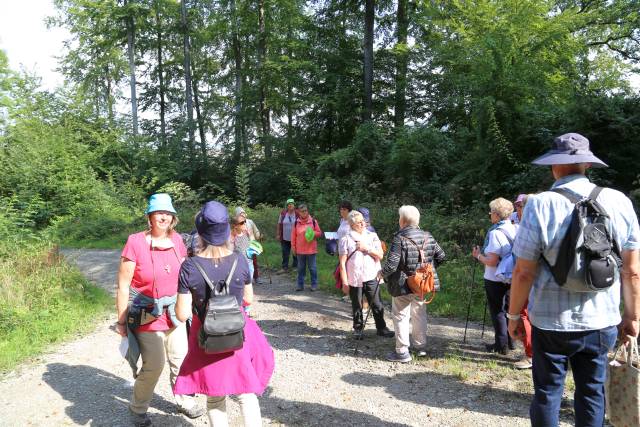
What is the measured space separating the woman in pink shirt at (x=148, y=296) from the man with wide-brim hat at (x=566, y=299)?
2.72 m

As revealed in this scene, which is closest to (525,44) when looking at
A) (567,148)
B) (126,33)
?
(567,148)

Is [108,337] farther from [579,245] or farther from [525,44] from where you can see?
[525,44]

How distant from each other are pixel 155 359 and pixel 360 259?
2.95 metres

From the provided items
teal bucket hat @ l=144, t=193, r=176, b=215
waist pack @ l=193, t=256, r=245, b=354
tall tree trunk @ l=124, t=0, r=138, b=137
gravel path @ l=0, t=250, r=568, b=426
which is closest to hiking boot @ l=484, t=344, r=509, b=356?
gravel path @ l=0, t=250, r=568, b=426

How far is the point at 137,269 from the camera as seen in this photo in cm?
370

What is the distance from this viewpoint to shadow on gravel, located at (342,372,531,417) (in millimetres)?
4121

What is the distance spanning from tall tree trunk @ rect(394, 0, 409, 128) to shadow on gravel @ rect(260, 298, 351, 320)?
44.6ft

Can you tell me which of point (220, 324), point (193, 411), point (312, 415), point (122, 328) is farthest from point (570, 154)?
point (193, 411)

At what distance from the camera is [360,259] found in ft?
19.3

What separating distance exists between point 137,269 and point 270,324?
144 inches

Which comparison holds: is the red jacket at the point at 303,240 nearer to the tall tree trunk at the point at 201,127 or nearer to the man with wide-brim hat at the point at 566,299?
the man with wide-brim hat at the point at 566,299

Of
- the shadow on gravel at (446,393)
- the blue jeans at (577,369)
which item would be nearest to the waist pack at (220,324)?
the blue jeans at (577,369)

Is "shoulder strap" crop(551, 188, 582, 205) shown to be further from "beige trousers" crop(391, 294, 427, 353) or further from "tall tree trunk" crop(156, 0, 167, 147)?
"tall tree trunk" crop(156, 0, 167, 147)

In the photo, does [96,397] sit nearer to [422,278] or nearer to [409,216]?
[422,278]
